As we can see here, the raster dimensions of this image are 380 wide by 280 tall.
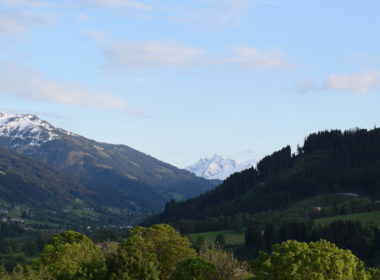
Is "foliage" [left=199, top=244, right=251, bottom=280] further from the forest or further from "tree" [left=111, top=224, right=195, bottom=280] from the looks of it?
"tree" [left=111, top=224, right=195, bottom=280]

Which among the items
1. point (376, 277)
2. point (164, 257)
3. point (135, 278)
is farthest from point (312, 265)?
point (164, 257)

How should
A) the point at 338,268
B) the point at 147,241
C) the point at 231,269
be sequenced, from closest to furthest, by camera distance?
the point at 338,268
the point at 231,269
the point at 147,241

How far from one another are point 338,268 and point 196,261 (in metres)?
23.5

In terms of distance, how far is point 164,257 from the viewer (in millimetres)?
118688

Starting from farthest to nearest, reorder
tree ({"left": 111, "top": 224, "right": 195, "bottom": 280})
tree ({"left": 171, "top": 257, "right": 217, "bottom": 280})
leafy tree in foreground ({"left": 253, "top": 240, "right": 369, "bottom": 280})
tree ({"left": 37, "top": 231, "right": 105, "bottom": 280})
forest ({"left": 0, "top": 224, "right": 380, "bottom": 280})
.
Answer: tree ({"left": 171, "top": 257, "right": 217, "bottom": 280}) < tree ({"left": 37, "top": 231, "right": 105, "bottom": 280}) < tree ({"left": 111, "top": 224, "right": 195, "bottom": 280}) < forest ({"left": 0, "top": 224, "right": 380, "bottom": 280}) < leafy tree in foreground ({"left": 253, "top": 240, "right": 369, "bottom": 280})

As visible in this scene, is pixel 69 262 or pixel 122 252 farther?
pixel 69 262

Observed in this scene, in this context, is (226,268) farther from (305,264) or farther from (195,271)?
(305,264)

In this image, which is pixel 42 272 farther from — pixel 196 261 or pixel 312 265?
pixel 312 265

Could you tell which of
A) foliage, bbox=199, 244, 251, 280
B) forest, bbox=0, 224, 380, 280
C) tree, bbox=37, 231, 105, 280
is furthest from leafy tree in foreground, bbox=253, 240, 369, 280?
tree, bbox=37, 231, 105, 280

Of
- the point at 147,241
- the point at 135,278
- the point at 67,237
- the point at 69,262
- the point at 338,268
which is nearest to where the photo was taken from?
the point at 338,268

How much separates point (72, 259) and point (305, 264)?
5752 cm

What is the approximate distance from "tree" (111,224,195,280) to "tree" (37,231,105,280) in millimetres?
4463

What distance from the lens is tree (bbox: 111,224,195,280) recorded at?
91188 millimetres

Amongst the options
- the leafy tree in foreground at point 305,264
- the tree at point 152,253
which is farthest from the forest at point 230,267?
the tree at point 152,253
